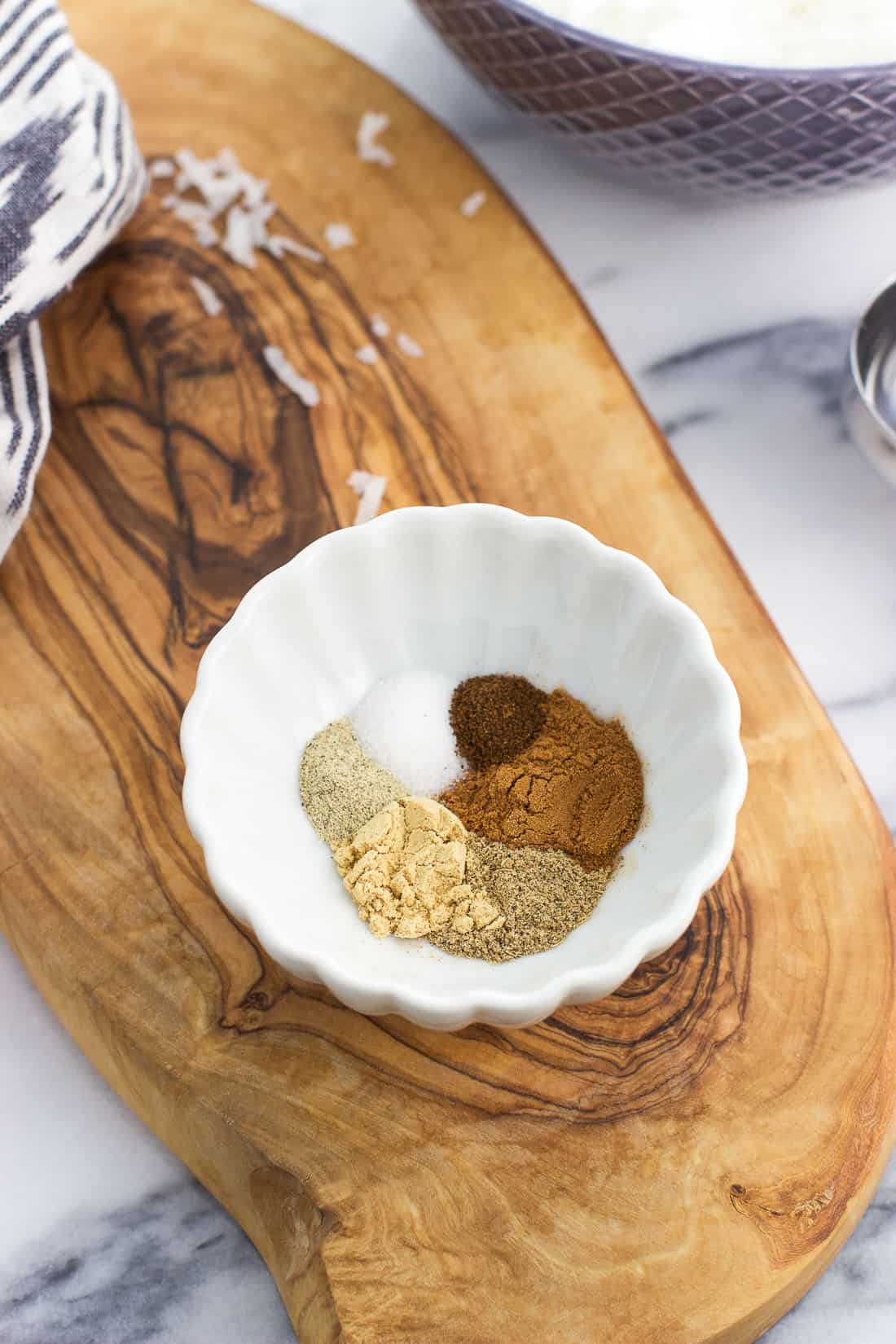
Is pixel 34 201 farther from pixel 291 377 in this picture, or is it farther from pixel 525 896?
pixel 525 896

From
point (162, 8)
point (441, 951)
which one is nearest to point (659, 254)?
point (162, 8)

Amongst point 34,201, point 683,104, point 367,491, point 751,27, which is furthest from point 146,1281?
point 751,27

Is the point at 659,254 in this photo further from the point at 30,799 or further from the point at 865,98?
the point at 30,799

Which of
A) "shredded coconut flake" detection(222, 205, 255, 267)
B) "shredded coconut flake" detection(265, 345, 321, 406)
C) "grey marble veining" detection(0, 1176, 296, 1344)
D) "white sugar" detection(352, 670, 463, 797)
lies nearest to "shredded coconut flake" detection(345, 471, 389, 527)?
"shredded coconut flake" detection(265, 345, 321, 406)

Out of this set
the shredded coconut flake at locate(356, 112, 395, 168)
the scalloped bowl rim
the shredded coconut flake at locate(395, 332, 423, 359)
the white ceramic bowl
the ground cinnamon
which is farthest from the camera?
the shredded coconut flake at locate(356, 112, 395, 168)

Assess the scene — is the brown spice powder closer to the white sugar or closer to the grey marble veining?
the white sugar
